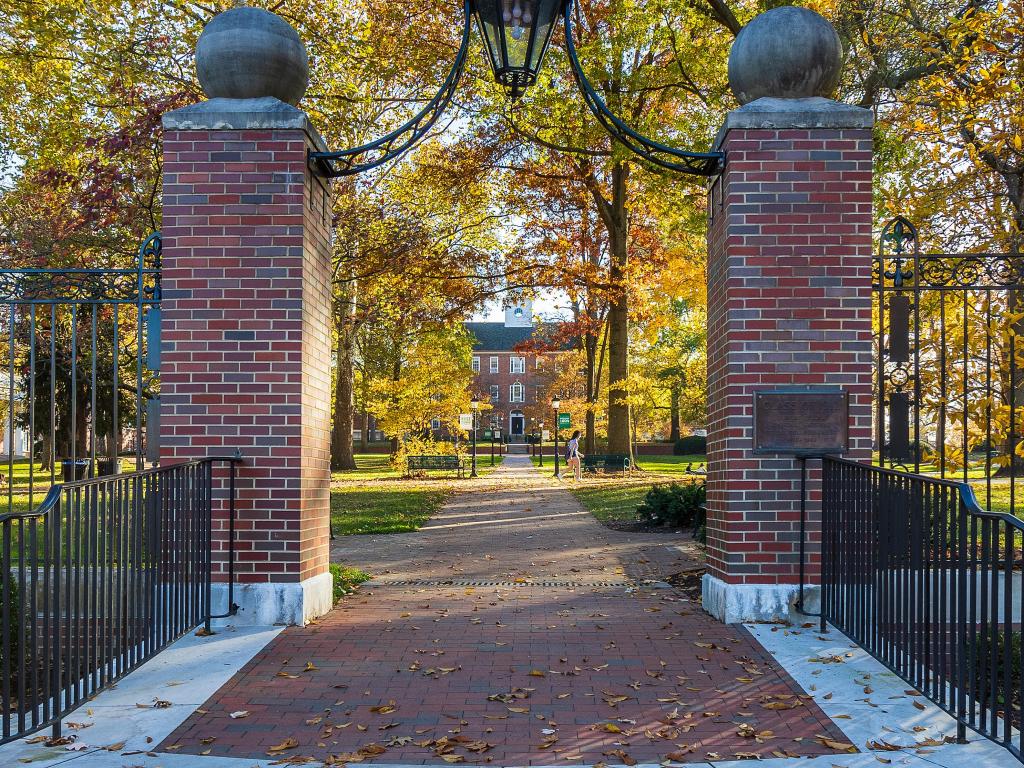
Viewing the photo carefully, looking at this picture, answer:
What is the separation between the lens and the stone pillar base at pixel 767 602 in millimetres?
6301

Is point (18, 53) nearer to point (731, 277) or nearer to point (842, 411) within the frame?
point (731, 277)

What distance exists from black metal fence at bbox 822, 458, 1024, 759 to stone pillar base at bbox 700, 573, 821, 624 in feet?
0.76

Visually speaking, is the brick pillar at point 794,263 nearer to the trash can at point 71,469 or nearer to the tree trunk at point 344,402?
the trash can at point 71,469

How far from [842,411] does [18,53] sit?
42.6ft

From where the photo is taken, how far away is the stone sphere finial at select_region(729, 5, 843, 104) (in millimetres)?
6426

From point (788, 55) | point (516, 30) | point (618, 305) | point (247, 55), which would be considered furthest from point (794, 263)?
point (618, 305)

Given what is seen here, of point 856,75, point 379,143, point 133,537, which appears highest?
point 856,75

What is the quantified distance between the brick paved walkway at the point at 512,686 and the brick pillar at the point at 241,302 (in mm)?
1188

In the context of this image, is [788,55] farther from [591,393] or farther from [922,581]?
[591,393]

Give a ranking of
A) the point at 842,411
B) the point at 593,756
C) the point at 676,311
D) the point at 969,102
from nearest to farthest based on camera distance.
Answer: the point at 593,756, the point at 842,411, the point at 969,102, the point at 676,311

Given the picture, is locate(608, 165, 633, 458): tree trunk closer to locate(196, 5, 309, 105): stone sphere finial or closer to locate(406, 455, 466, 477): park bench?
locate(406, 455, 466, 477): park bench

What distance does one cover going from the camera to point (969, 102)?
7969mm

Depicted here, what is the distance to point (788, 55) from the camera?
21.1ft

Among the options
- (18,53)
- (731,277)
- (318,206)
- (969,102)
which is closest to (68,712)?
(318,206)
